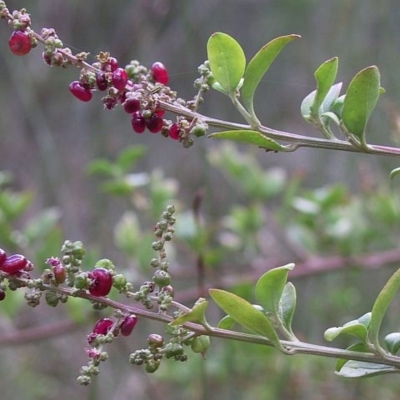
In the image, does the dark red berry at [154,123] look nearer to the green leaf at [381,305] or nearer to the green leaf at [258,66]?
the green leaf at [258,66]

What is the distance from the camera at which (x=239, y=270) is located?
150cm

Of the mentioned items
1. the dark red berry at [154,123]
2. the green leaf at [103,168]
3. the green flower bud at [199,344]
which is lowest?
the green flower bud at [199,344]

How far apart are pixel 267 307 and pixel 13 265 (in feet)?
0.58

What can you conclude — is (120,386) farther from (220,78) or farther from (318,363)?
(220,78)

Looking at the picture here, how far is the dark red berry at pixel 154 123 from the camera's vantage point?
1.80 ft

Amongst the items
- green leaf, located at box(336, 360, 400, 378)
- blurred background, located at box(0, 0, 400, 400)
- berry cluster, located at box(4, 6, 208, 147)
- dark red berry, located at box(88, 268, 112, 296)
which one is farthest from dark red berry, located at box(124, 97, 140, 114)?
blurred background, located at box(0, 0, 400, 400)

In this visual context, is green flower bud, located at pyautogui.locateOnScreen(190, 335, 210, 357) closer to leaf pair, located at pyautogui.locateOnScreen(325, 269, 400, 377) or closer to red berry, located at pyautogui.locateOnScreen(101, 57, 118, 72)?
leaf pair, located at pyautogui.locateOnScreen(325, 269, 400, 377)

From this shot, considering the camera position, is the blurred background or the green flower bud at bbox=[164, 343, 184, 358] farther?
the blurred background

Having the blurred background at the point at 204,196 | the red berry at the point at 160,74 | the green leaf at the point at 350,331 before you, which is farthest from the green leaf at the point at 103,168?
the green leaf at the point at 350,331

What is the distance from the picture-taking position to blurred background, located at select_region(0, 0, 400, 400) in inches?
54.1

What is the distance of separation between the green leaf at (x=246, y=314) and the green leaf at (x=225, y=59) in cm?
16

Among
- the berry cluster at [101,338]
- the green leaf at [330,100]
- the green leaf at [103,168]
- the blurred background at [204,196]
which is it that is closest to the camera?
the berry cluster at [101,338]

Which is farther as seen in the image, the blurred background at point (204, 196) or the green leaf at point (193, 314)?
the blurred background at point (204, 196)

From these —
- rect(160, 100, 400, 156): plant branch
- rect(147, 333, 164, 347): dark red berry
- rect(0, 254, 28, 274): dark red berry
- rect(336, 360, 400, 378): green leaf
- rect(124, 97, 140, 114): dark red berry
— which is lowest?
rect(336, 360, 400, 378): green leaf
